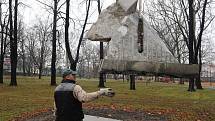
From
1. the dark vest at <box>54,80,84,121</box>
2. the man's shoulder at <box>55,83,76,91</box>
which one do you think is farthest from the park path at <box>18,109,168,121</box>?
the man's shoulder at <box>55,83,76,91</box>

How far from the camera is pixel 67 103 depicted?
24.6ft

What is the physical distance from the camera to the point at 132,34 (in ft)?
17.9

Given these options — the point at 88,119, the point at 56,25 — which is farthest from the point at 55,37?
the point at 88,119

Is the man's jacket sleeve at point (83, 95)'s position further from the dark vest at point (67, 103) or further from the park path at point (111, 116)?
the park path at point (111, 116)

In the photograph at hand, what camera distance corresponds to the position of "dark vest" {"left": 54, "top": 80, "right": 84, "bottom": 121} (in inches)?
294

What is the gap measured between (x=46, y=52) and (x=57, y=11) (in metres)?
61.2

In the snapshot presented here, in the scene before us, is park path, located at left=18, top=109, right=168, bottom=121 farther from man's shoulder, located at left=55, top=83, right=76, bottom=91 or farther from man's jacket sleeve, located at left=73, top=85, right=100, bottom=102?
man's jacket sleeve, located at left=73, top=85, right=100, bottom=102

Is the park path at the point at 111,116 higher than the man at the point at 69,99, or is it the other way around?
the man at the point at 69,99

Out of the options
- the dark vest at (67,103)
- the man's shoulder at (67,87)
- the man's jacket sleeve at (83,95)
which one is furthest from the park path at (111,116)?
the man's jacket sleeve at (83,95)

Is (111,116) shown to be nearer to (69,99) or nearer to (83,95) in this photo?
(69,99)

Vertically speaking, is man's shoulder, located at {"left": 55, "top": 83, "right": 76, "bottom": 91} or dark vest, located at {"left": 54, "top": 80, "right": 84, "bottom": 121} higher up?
man's shoulder, located at {"left": 55, "top": 83, "right": 76, "bottom": 91}

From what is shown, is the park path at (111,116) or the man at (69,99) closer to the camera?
the man at (69,99)

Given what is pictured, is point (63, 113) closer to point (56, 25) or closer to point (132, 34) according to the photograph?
point (132, 34)

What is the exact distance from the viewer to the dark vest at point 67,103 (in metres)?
7.46
